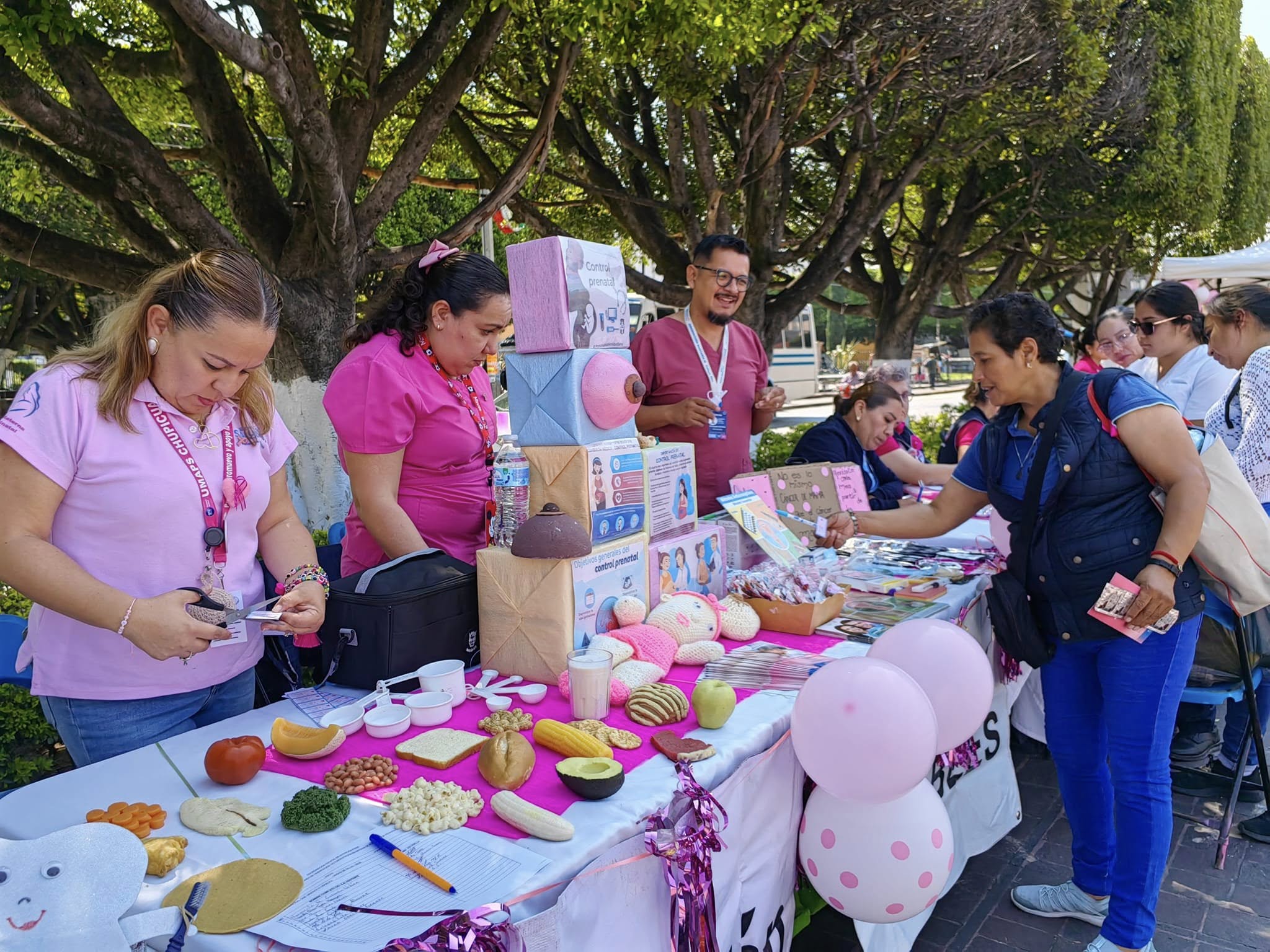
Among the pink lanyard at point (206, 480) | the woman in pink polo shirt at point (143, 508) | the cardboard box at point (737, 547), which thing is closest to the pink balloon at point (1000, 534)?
the cardboard box at point (737, 547)

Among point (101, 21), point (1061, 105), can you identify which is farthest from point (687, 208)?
point (101, 21)

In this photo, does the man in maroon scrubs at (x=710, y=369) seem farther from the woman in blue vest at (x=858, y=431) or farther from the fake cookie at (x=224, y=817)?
the fake cookie at (x=224, y=817)

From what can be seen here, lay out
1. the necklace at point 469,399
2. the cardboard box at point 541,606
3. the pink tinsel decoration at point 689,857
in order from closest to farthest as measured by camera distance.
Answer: the pink tinsel decoration at point 689,857 → the cardboard box at point 541,606 → the necklace at point 469,399

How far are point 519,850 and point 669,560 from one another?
1160mm

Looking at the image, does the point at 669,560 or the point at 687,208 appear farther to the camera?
the point at 687,208

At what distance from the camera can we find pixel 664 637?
2152 mm

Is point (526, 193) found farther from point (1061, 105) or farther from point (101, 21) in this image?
point (1061, 105)

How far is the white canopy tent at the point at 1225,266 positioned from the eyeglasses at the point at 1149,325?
4383 mm

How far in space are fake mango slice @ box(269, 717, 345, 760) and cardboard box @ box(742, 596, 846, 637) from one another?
129 centimetres

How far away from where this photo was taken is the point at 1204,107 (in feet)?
32.6

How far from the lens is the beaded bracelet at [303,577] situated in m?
1.84

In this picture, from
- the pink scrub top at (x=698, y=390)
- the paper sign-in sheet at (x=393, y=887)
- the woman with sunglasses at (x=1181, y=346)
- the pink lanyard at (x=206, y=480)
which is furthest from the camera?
the woman with sunglasses at (x=1181, y=346)

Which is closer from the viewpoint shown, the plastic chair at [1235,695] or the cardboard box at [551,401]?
the cardboard box at [551,401]

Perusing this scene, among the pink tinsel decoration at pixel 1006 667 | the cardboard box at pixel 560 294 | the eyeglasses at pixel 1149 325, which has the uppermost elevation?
the cardboard box at pixel 560 294
